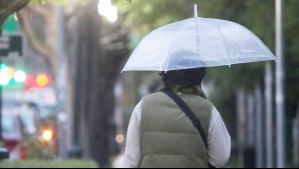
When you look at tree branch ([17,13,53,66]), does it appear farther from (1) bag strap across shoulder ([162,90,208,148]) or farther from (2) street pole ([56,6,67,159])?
(1) bag strap across shoulder ([162,90,208,148])

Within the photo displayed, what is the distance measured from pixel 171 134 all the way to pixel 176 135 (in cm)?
3

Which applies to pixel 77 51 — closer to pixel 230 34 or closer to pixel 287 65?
pixel 287 65

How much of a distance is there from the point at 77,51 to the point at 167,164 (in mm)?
17333

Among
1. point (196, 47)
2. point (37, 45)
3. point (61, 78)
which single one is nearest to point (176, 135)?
point (196, 47)

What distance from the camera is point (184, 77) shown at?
6.08 m

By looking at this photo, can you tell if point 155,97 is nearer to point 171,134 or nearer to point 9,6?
point 171,134

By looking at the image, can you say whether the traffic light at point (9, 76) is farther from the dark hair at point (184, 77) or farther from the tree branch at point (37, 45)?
the dark hair at point (184, 77)

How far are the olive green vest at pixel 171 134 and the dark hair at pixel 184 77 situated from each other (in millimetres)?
128

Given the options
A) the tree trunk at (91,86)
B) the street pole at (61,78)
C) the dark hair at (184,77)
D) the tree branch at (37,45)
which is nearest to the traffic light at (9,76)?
the street pole at (61,78)

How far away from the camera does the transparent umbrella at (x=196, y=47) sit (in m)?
6.26

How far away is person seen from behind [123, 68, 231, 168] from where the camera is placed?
577 centimetres

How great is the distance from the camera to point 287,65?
2578cm

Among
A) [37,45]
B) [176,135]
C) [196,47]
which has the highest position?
[196,47]

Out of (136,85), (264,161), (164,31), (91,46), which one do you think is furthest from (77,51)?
(136,85)
